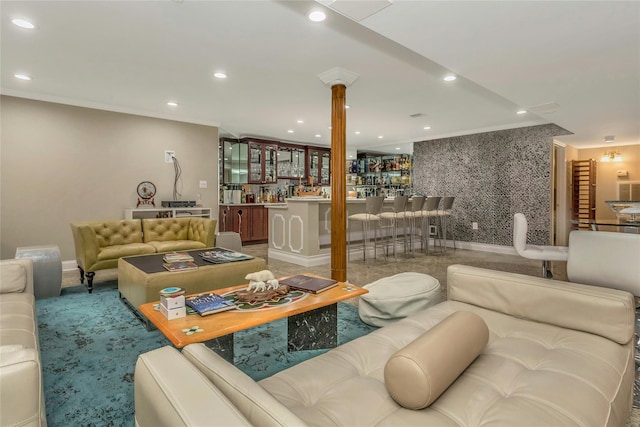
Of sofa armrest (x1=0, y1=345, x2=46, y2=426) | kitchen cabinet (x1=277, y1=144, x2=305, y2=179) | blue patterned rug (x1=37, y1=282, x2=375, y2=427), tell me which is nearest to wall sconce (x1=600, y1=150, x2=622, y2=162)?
kitchen cabinet (x1=277, y1=144, x2=305, y2=179)

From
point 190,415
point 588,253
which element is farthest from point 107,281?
point 588,253

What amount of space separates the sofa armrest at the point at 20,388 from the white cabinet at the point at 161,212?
4.73 meters

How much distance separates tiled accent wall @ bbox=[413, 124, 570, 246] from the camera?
5957 mm

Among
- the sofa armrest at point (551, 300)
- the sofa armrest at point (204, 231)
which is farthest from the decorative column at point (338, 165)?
the sofa armrest at point (551, 300)

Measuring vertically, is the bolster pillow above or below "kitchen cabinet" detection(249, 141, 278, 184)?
below

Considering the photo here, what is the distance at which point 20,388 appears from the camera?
34.9 inches

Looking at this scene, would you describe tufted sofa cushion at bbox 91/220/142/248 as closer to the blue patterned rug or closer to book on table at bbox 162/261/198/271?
the blue patterned rug

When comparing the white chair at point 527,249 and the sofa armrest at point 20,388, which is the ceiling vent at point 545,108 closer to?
the white chair at point 527,249

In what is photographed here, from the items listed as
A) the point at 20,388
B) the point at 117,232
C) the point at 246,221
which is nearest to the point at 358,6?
the point at 20,388

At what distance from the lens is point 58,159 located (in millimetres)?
4793

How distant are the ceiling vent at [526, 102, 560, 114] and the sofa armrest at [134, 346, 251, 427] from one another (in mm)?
4760

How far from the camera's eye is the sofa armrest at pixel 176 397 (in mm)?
579

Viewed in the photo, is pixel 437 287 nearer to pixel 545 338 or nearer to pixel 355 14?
pixel 545 338

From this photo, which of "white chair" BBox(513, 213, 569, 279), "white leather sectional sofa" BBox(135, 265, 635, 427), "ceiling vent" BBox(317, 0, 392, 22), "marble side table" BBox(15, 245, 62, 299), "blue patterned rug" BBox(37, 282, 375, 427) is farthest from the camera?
"marble side table" BBox(15, 245, 62, 299)
